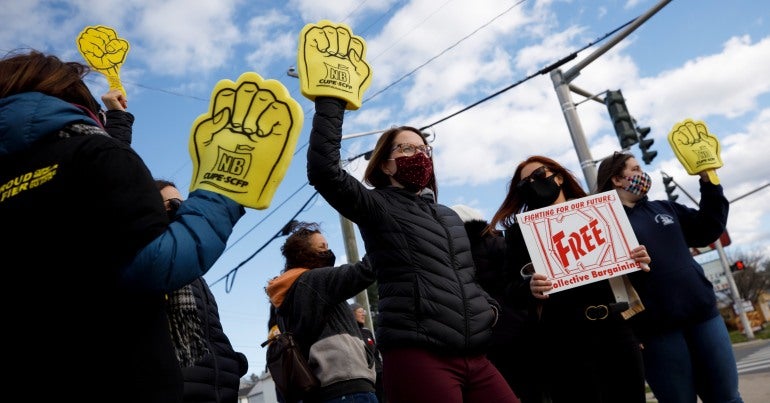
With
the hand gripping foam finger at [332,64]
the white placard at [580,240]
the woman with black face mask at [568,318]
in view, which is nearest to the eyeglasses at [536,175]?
the woman with black face mask at [568,318]

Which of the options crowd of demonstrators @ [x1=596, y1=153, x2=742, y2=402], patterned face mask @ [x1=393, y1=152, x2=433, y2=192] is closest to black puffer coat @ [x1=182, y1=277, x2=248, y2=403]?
patterned face mask @ [x1=393, y1=152, x2=433, y2=192]

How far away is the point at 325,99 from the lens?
2.32m

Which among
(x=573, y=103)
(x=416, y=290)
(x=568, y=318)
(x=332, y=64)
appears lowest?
(x=568, y=318)

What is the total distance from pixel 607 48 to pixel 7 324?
777cm

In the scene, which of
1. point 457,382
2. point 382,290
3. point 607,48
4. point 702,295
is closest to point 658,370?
point 702,295

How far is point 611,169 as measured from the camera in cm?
375

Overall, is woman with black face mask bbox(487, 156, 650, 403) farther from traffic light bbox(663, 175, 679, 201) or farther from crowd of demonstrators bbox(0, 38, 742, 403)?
traffic light bbox(663, 175, 679, 201)

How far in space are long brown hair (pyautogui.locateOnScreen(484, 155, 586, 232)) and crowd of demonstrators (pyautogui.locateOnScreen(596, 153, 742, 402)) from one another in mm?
427

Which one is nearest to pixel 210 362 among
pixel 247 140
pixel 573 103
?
pixel 247 140

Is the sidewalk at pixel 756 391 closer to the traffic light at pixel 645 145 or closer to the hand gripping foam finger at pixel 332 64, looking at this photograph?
the traffic light at pixel 645 145

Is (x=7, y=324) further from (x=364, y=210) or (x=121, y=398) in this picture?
(x=364, y=210)

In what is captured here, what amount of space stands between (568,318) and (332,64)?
180 cm

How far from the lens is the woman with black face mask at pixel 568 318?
113 inches

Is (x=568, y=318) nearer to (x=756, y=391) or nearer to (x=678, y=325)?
(x=678, y=325)
